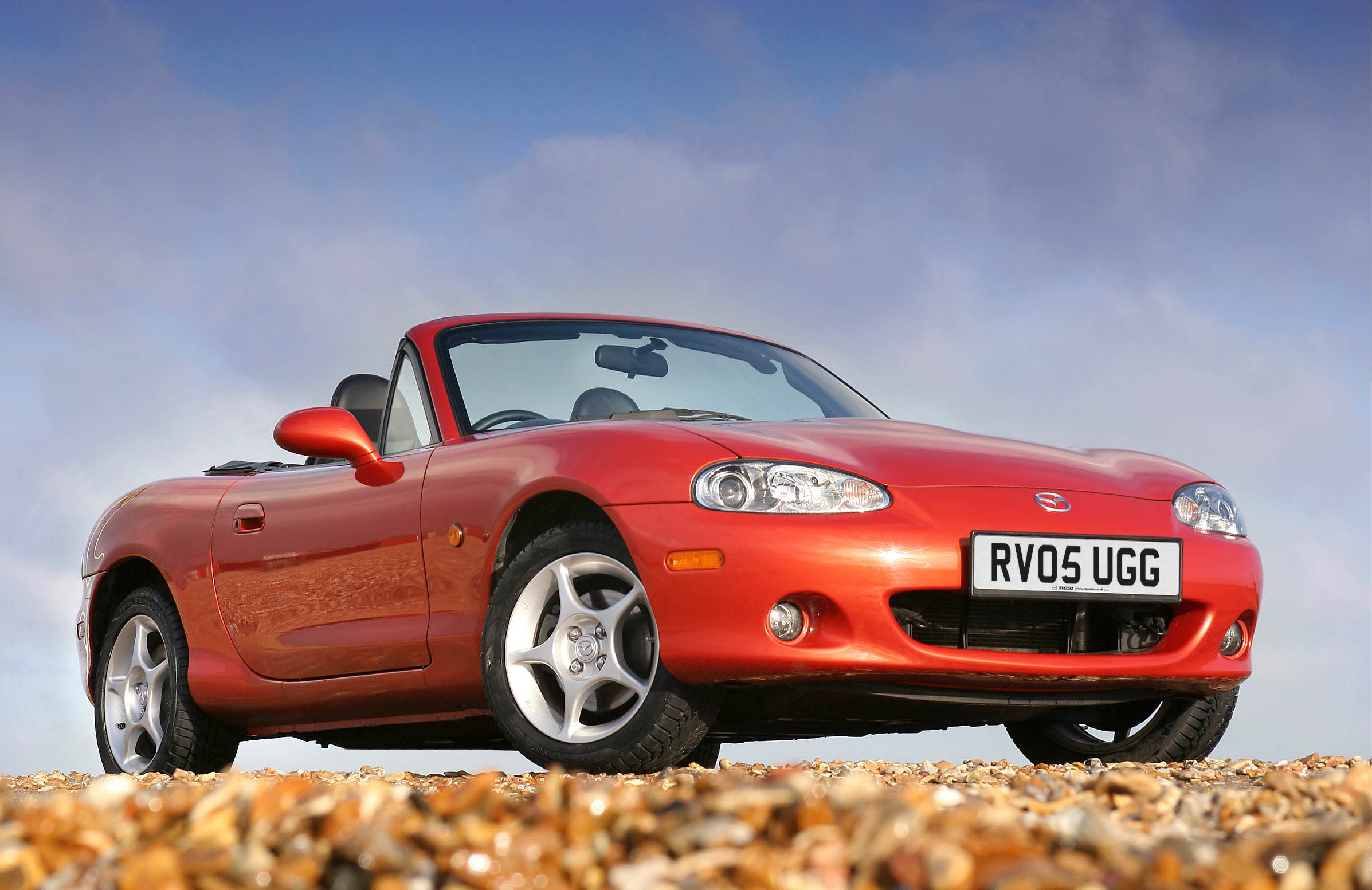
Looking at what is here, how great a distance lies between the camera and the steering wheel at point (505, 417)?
5465 millimetres

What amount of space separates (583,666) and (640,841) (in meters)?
2.55

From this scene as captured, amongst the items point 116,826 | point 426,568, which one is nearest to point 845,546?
point 426,568

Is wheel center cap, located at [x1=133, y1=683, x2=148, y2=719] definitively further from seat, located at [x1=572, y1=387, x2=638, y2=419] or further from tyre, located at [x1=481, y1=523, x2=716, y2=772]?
tyre, located at [x1=481, y1=523, x2=716, y2=772]

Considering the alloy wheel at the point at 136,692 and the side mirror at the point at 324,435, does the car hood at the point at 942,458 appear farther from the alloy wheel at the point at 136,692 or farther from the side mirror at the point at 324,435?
the alloy wheel at the point at 136,692

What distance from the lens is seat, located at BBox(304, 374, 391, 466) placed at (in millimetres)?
6445

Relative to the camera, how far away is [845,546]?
4184 mm

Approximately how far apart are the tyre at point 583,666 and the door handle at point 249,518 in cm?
161

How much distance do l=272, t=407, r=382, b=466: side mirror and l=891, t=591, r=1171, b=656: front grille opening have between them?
2074 millimetres

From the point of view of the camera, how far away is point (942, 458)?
464cm

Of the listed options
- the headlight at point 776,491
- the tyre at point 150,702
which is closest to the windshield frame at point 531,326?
the headlight at point 776,491

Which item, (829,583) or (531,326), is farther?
(531,326)

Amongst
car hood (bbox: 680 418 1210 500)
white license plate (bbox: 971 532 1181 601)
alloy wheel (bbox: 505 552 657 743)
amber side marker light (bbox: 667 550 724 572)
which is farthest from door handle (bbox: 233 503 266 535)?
white license plate (bbox: 971 532 1181 601)

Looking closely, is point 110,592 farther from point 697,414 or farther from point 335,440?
point 697,414

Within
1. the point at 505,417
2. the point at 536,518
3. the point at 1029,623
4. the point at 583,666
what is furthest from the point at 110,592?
the point at 1029,623
